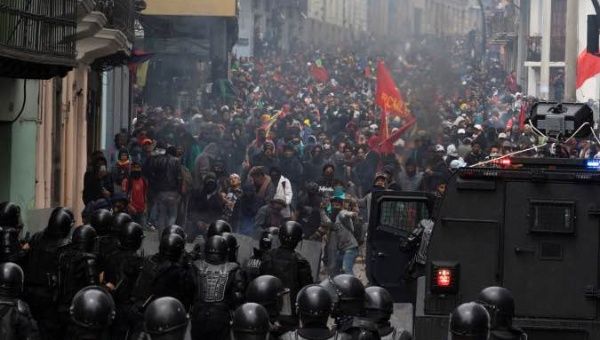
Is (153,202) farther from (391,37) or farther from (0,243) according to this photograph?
(391,37)

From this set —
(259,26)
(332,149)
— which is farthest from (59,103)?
(259,26)

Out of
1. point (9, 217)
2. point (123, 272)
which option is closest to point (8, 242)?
point (9, 217)

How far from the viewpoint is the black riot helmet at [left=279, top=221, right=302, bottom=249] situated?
12664mm

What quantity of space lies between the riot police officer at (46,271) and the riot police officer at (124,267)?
383 millimetres

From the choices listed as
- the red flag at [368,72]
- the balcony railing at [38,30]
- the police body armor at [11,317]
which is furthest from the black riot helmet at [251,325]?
the red flag at [368,72]

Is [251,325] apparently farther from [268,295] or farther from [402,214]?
[402,214]

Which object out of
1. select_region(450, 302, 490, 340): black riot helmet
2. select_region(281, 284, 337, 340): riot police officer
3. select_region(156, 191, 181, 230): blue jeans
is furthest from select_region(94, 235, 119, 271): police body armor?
select_region(156, 191, 181, 230): blue jeans

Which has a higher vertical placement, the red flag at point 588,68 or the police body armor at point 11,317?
the red flag at point 588,68

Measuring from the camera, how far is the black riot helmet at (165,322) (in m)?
8.22

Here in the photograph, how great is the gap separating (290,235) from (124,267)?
1.21m

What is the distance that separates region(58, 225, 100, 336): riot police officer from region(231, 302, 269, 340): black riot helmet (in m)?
3.83

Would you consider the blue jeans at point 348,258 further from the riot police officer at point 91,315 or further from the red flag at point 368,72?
the red flag at point 368,72

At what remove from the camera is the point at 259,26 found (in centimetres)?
6638

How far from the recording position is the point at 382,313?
933 centimetres
